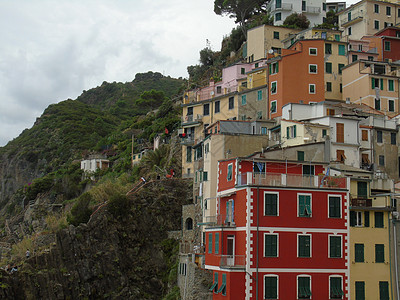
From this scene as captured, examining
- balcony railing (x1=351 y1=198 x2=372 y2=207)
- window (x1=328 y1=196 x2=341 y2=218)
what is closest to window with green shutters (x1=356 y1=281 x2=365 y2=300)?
window (x1=328 y1=196 x2=341 y2=218)

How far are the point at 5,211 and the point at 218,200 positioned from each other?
73.2 metres

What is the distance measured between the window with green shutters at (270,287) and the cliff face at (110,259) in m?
17.7

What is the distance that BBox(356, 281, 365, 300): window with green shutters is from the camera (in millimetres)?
40369

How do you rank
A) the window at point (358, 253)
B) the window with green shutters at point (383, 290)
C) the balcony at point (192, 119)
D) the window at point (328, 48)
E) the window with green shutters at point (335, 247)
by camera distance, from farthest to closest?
the balcony at point (192, 119)
the window at point (328, 48)
the window at point (358, 253)
the window with green shutters at point (383, 290)
the window with green shutters at point (335, 247)

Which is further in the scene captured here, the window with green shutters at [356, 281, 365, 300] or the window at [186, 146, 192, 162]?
the window at [186, 146, 192, 162]

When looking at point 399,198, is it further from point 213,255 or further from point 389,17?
point 389,17

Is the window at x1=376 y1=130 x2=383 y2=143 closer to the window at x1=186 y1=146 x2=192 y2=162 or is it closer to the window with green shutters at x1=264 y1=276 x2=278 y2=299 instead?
the window at x1=186 y1=146 x2=192 y2=162

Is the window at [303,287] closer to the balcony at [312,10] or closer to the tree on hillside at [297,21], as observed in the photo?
the tree on hillside at [297,21]

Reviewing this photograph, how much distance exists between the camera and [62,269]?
174 ft

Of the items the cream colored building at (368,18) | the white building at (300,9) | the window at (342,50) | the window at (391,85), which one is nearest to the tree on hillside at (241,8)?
the white building at (300,9)

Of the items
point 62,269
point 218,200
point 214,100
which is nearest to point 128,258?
point 62,269

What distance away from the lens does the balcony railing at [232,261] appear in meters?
38.4

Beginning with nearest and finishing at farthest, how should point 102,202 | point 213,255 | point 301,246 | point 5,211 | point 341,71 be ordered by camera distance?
point 301,246, point 213,255, point 102,202, point 341,71, point 5,211

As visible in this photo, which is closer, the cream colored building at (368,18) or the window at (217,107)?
the window at (217,107)
